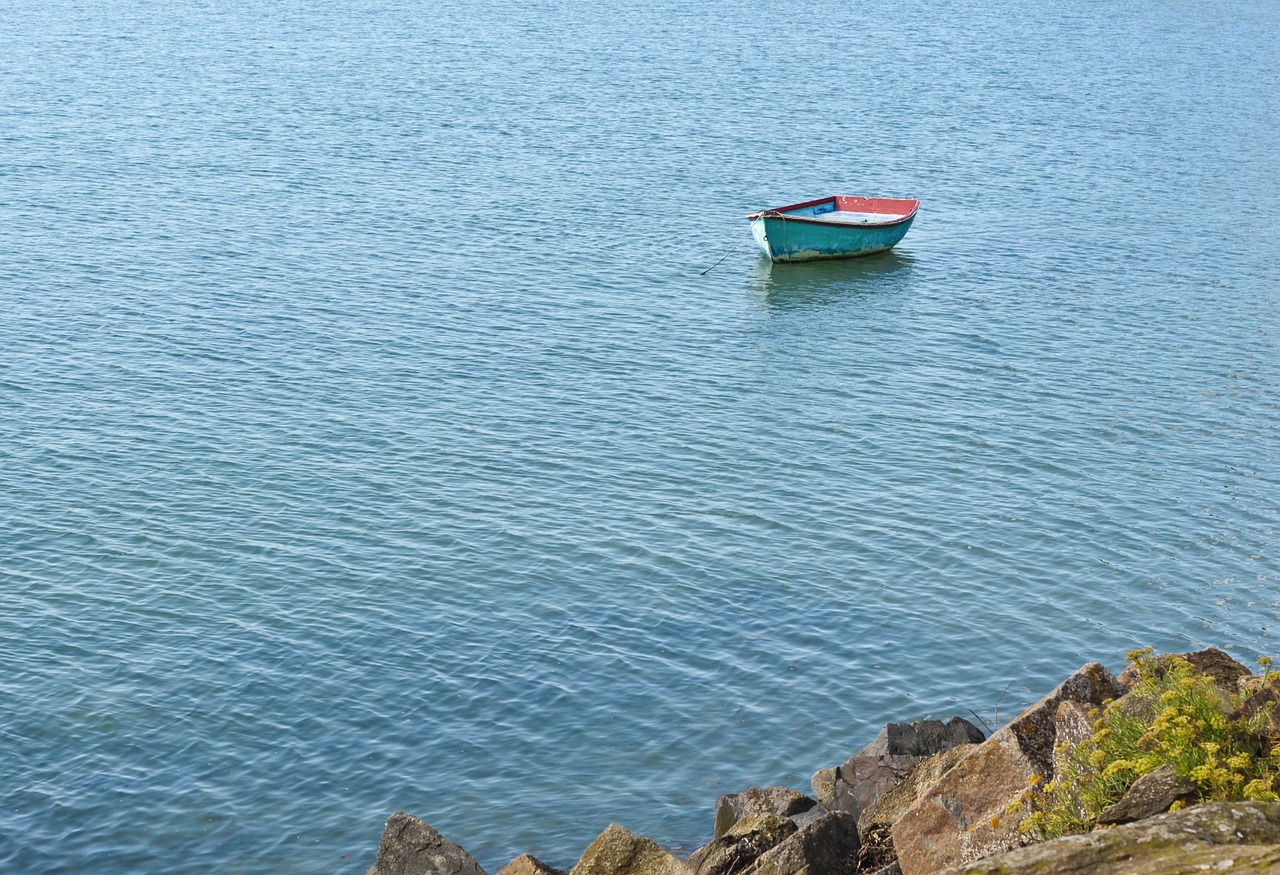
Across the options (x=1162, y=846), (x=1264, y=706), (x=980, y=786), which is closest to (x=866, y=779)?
(x=980, y=786)

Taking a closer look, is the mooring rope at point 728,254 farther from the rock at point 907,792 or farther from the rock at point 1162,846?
the rock at point 1162,846

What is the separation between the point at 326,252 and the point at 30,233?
34.9 feet

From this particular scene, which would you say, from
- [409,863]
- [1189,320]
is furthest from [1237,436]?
[409,863]

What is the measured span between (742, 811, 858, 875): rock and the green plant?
190cm

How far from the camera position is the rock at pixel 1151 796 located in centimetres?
918

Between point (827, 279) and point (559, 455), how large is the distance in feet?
69.3

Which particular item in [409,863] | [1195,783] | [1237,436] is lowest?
[1237,436]

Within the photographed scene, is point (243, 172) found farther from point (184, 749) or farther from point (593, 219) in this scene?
point (184, 749)

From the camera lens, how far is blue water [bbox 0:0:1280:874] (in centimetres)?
1948

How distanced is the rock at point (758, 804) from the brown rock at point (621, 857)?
10.7 ft

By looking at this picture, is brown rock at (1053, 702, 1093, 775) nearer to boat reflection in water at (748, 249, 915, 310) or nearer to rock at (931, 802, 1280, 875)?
rock at (931, 802, 1280, 875)

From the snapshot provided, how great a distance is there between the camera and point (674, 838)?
1719cm

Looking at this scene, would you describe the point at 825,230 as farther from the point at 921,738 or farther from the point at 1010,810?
the point at 1010,810

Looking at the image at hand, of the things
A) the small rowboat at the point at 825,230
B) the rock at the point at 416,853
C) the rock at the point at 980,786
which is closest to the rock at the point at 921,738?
the rock at the point at 980,786
